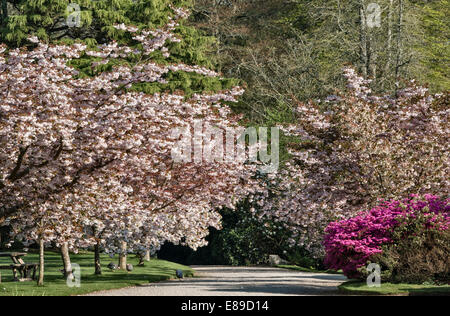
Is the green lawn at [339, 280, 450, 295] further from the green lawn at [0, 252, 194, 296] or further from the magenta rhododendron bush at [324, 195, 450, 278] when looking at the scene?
the green lawn at [0, 252, 194, 296]

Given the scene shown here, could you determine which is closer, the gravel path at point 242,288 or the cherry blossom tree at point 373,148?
the gravel path at point 242,288

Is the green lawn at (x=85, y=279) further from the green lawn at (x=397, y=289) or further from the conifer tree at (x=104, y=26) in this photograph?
the conifer tree at (x=104, y=26)

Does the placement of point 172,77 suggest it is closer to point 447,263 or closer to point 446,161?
point 446,161

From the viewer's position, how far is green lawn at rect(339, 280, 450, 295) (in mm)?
16156

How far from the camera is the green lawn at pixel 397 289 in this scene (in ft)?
53.0

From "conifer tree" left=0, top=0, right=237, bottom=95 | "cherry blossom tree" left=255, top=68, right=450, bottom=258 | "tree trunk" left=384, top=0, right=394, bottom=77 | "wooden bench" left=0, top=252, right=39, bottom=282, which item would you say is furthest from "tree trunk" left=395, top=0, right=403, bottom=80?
"wooden bench" left=0, top=252, right=39, bottom=282

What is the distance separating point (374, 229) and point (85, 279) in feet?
32.4

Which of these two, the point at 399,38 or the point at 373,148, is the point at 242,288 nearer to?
the point at 373,148

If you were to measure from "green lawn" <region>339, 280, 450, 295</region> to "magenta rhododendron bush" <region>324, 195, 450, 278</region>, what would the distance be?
2.34 ft

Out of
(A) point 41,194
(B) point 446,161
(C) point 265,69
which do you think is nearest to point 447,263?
(B) point 446,161

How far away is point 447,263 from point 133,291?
28.5 feet

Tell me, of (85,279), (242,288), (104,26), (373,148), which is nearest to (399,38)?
(104,26)

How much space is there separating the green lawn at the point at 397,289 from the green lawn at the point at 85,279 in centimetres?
719

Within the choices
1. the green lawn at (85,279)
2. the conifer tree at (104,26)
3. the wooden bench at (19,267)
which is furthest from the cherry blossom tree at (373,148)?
the conifer tree at (104,26)
